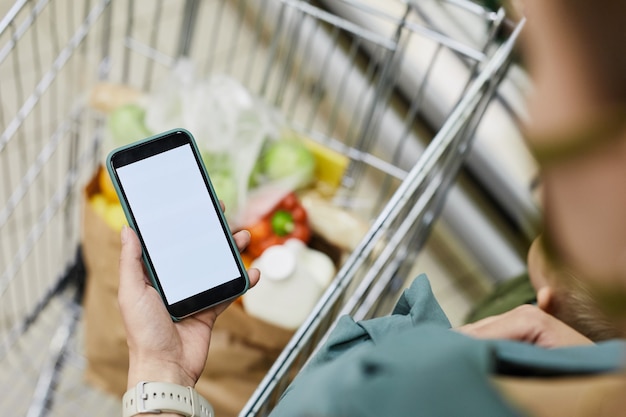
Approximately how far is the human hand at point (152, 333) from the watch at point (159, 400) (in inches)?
0.8

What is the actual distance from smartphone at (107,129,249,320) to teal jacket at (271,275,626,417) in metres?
0.34

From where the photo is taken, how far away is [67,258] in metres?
1.41

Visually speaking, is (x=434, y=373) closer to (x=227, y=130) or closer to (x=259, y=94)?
(x=227, y=130)

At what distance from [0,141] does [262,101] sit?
16.8 inches

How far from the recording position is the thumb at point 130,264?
80 cm

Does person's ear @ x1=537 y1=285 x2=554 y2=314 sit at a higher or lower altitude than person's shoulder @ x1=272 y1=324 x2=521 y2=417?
lower

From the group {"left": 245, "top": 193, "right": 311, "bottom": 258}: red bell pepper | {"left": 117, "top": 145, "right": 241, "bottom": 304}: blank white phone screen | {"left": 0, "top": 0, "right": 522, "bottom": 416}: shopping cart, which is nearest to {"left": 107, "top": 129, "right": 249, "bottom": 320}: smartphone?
{"left": 117, "top": 145, "right": 241, "bottom": 304}: blank white phone screen

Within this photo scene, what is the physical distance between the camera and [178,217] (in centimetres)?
88

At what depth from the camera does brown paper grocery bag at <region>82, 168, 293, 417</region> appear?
108 cm

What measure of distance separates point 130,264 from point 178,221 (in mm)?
92

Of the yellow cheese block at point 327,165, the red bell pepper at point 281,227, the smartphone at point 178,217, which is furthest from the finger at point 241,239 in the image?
the yellow cheese block at point 327,165

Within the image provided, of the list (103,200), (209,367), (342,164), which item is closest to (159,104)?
(103,200)

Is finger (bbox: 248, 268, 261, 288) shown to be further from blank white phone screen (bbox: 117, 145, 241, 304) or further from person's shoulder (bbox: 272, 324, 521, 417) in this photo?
person's shoulder (bbox: 272, 324, 521, 417)

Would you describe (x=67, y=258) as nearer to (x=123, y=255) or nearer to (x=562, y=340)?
(x=123, y=255)
